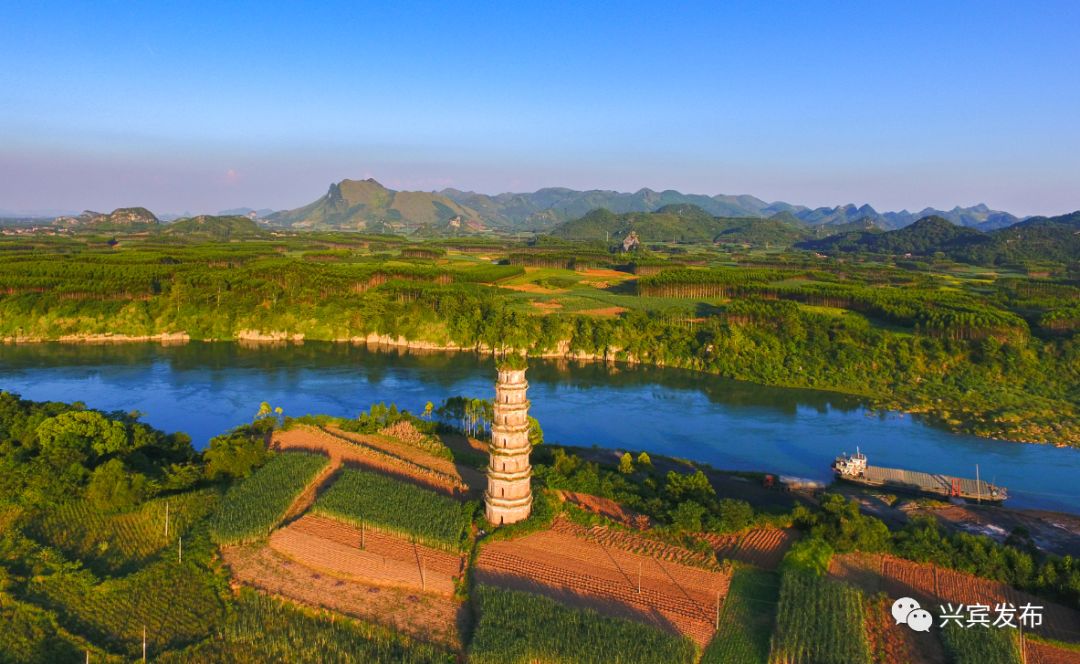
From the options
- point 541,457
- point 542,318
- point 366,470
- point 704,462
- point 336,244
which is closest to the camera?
point 366,470

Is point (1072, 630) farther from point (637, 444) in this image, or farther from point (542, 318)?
point (542, 318)

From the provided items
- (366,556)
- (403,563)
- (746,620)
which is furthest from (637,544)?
(366,556)

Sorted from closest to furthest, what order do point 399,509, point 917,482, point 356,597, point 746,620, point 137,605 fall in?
point 746,620, point 137,605, point 356,597, point 399,509, point 917,482

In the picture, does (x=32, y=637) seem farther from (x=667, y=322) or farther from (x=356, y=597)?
(x=667, y=322)

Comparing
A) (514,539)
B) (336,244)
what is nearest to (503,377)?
(514,539)

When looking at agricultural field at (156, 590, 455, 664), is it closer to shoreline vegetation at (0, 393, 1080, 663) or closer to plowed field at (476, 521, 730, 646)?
shoreline vegetation at (0, 393, 1080, 663)

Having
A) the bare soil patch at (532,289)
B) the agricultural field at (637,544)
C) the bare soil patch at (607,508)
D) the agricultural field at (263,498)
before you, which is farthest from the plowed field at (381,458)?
the bare soil patch at (532,289)

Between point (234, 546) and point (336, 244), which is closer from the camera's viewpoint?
point (234, 546)
